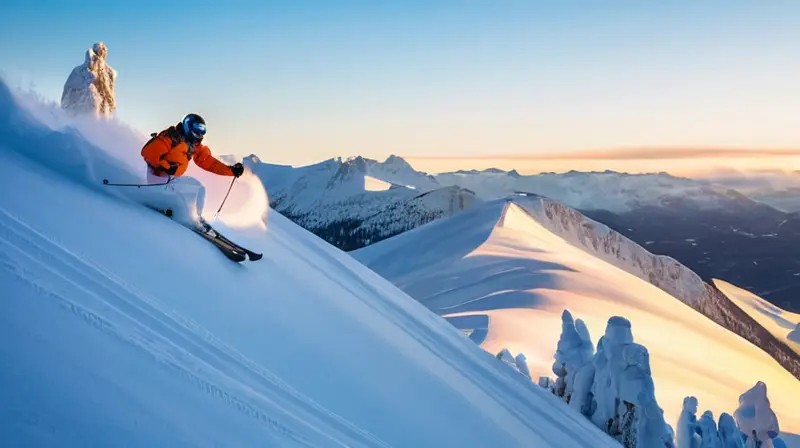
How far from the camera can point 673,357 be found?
35.3m

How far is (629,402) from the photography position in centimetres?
1834

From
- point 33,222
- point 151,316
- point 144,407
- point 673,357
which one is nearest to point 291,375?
point 151,316

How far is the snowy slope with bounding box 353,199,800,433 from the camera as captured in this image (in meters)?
29.3

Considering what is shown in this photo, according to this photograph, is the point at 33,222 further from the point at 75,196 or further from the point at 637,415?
the point at 637,415

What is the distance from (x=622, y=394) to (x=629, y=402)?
0.96ft

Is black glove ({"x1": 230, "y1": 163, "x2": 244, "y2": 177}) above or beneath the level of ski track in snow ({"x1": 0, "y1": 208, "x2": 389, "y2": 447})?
above

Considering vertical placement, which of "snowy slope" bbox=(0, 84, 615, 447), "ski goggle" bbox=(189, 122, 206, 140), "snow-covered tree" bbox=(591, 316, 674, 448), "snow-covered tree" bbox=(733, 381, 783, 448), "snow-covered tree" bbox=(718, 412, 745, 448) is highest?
"ski goggle" bbox=(189, 122, 206, 140)

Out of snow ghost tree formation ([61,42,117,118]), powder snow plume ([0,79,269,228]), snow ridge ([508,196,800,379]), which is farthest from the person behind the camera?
snow ridge ([508,196,800,379])

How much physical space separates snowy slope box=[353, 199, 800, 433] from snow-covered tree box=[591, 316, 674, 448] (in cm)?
376

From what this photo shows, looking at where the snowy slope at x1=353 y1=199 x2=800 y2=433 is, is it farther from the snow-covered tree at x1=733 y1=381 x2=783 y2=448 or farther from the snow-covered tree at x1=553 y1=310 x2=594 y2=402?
the snow-covered tree at x1=733 y1=381 x2=783 y2=448

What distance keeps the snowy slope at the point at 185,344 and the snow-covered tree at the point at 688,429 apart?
9589mm

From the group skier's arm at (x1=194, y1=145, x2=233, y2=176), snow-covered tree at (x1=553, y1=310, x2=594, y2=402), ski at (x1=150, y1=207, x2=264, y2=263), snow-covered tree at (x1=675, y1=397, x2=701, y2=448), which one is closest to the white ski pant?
ski at (x1=150, y1=207, x2=264, y2=263)

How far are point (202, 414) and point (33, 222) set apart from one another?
3.15m

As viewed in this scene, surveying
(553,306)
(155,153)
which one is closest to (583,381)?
(155,153)
